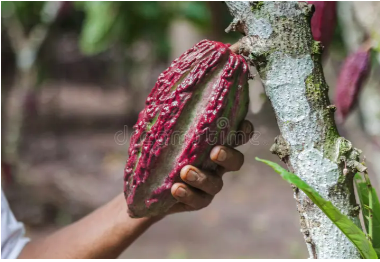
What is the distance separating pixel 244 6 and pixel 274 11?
0.06 metres

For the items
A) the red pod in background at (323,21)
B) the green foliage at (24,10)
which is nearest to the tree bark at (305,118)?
the red pod in background at (323,21)

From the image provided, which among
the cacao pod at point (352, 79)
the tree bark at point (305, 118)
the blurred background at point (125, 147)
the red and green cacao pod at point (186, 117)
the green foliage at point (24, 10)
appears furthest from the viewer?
the green foliage at point (24, 10)

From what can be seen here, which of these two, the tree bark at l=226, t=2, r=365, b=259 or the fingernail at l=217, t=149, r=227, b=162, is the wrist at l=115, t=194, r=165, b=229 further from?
the tree bark at l=226, t=2, r=365, b=259

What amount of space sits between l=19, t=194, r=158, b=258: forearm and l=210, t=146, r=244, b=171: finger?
1.23 feet

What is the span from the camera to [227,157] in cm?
99

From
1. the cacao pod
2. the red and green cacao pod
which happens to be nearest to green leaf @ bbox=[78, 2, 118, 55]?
the cacao pod

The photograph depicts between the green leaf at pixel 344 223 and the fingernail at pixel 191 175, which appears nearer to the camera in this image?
the green leaf at pixel 344 223

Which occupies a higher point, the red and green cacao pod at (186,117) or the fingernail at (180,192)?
the red and green cacao pod at (186,117)

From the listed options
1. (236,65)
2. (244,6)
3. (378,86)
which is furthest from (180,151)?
(378,86)

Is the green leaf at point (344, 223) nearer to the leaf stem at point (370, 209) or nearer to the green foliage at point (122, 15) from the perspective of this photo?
the leaf stem at point (370, 209)

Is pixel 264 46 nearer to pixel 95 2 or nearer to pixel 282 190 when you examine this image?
pixel 95 2

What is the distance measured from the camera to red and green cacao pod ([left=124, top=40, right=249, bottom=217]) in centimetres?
95

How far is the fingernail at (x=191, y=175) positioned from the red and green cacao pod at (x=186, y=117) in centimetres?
2

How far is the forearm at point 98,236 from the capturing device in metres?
1.32
